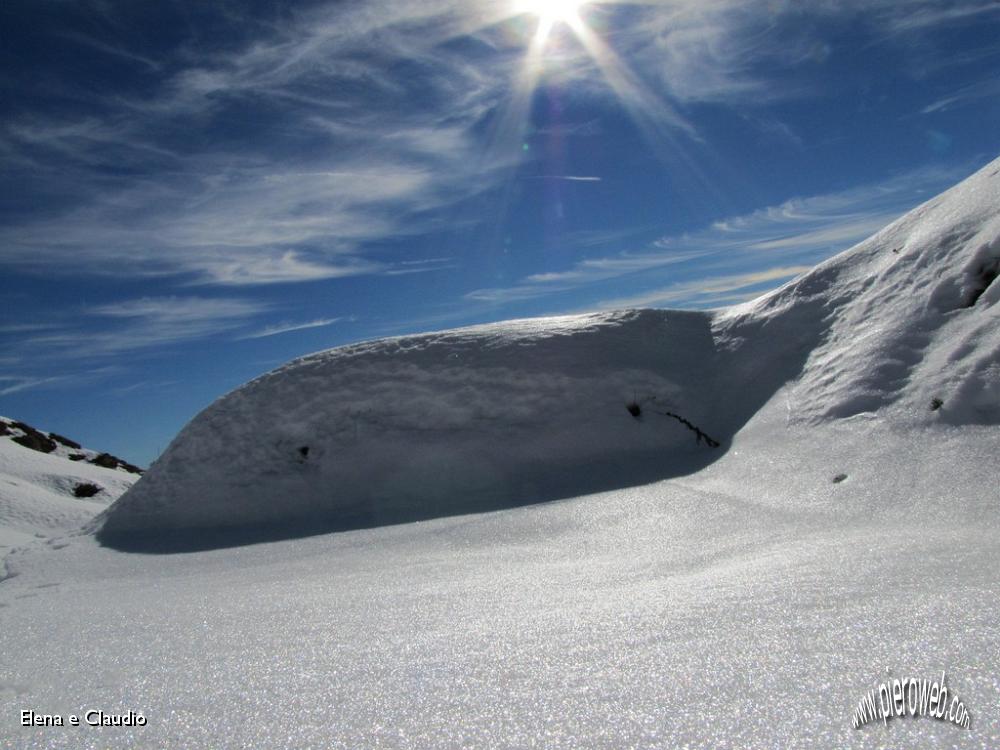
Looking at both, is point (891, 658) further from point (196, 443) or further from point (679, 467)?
point (196, 443)

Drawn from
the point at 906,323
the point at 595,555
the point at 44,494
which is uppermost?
the point at 906,323

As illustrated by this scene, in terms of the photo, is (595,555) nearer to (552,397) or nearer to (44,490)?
(552,397)

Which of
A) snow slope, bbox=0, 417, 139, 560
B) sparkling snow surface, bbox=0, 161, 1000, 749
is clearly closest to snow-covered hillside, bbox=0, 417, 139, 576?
snow slope, bbox=0, 417, 139, 560

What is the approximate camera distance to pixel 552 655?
6.51ft

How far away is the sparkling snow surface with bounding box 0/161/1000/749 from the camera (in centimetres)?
168

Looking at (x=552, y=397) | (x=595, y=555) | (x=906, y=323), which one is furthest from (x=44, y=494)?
(x=906, y=323)

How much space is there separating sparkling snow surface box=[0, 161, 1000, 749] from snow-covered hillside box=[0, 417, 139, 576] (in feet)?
8.54

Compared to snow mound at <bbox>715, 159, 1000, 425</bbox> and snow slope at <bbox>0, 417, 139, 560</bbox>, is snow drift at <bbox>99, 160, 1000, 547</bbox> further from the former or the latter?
snow slope at <bbox>0, 417, 139, 560</bbox>

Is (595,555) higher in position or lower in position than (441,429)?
lower

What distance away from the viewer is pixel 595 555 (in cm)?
401

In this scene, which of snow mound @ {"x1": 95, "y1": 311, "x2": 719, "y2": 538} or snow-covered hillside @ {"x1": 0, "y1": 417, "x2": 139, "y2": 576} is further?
snow-covered hillside @ {"x1": 0, "y1": 417, "x2": 139, "y2": 576}

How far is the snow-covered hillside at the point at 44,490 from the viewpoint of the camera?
8.67m

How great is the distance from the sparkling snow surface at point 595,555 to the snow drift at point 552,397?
35mm

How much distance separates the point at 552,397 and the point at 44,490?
923cm
